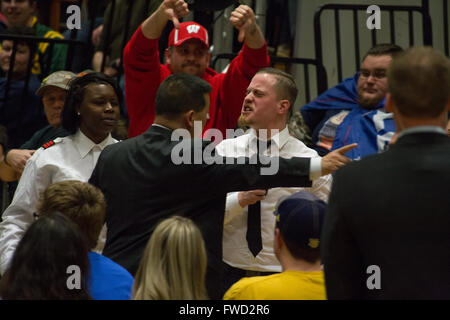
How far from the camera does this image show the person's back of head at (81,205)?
291 centimetres

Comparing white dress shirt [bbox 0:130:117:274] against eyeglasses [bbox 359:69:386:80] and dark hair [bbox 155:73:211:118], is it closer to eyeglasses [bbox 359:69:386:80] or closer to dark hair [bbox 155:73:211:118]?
dark hair [bbox 155:73:211:118]

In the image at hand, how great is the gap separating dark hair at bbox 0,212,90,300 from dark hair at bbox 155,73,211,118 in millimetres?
964

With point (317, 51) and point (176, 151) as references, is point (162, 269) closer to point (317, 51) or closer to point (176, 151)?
point (176, 151)

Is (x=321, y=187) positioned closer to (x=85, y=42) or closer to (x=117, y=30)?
(x=85, y=42)

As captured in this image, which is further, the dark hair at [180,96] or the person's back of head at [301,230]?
the dark hair at [180,96]

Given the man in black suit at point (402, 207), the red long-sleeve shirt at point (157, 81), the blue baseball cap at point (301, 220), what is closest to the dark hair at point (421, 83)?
the man in black suit at point (402, 207)

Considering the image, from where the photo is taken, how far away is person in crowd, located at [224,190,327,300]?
2.70 meters

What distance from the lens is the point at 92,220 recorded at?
2.93 m

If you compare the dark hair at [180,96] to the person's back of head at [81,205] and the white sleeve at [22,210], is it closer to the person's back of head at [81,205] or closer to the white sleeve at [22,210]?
the person's back of head at [81,205]

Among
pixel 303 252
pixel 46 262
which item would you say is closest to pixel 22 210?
pixel 46 262

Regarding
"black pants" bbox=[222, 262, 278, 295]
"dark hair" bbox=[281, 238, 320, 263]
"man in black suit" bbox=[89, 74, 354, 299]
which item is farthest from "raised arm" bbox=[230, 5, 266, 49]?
"dark hair" bbox=[281, 238, 320, 263]

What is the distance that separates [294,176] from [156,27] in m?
1.57

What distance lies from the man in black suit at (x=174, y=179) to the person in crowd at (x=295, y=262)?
387 millimetres

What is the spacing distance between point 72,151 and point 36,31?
10.3 ft
